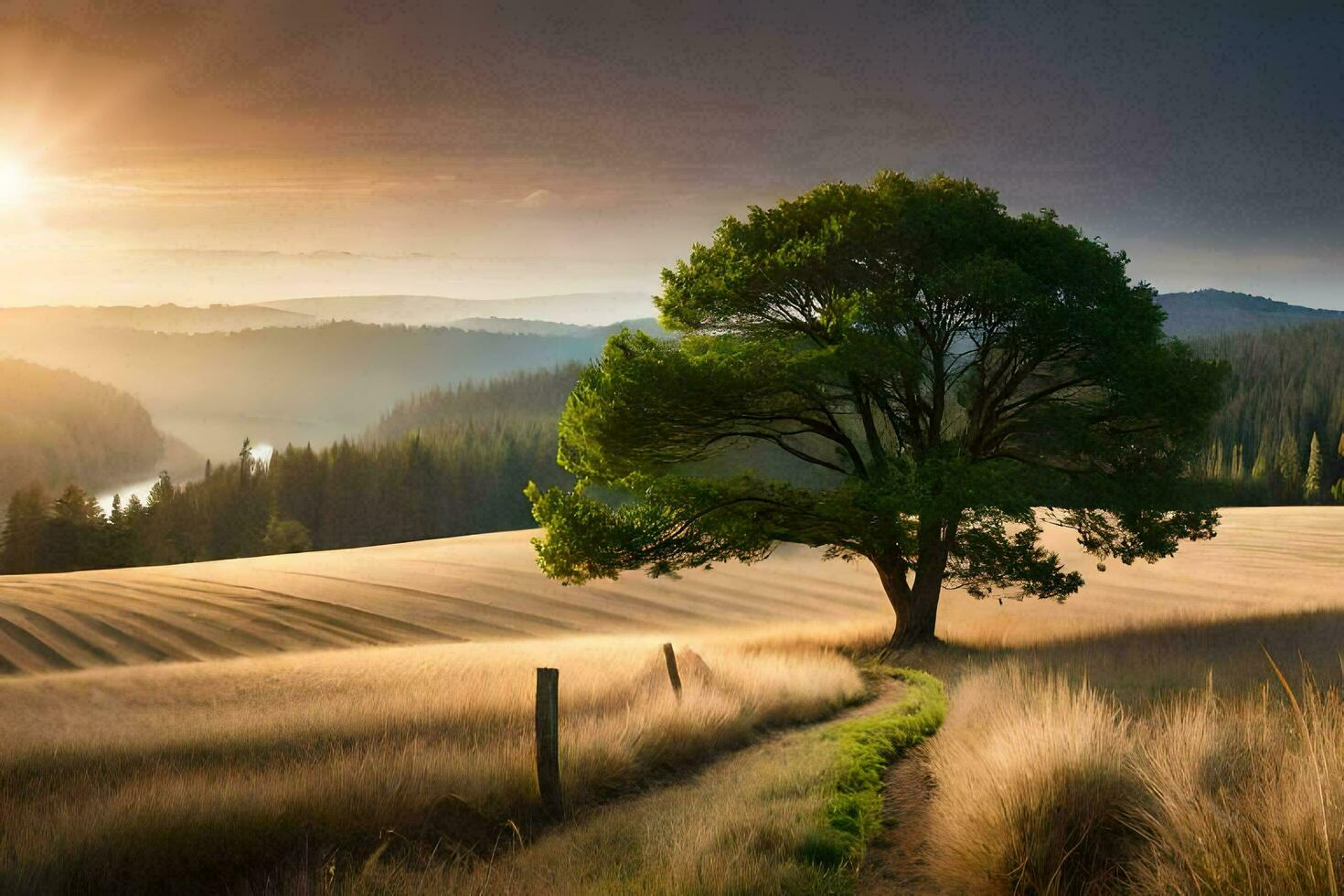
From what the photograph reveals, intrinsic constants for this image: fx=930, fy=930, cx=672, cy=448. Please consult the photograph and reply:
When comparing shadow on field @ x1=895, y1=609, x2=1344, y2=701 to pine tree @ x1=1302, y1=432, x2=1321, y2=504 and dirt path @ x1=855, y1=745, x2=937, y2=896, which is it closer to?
dirt path @ x1=855, y1=745, x2=937, y2=896

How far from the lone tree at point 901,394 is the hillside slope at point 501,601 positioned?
612cm

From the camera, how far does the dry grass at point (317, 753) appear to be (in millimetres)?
7594

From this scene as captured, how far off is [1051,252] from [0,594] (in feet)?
110

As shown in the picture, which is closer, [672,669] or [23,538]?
[672,669]

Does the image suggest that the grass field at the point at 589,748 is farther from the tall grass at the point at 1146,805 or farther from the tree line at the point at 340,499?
the tree line at the point at 340,499

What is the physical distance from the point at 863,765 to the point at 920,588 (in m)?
12.0

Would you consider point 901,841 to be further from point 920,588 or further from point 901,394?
point 901,394

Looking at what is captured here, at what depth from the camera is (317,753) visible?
36.3ft

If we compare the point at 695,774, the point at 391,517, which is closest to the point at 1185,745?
the point at 695,774

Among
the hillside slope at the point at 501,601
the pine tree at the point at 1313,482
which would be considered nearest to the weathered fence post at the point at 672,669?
the hillside slope at the point at 501,601

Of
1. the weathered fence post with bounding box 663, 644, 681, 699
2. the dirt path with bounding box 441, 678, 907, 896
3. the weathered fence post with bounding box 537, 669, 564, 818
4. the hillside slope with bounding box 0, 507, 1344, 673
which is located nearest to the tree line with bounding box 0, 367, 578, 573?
the hillside slope with bounding box 0, 507, 1344, 673

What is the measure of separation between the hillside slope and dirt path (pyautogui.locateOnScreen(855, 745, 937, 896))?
1526cm

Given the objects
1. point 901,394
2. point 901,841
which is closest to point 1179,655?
point 901,394

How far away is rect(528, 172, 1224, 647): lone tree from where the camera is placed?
62.0 feet
